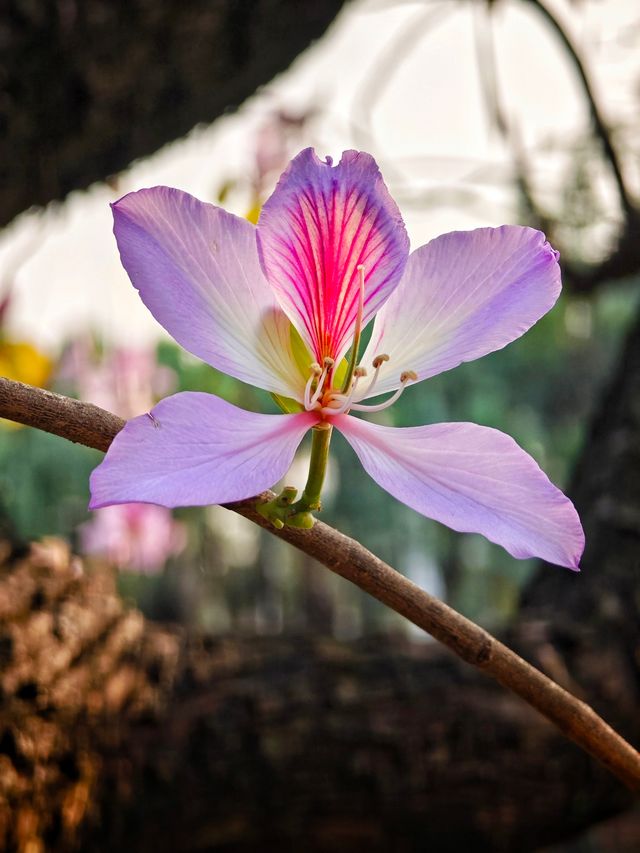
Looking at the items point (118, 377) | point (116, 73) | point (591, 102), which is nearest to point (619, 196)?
point (591, 102)

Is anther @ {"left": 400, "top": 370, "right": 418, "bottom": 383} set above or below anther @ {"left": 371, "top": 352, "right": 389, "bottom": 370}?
below

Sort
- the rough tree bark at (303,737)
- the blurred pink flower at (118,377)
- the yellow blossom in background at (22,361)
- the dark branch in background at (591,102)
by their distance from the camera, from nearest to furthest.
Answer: the rough tree bark at (303,737) < the yellow blossom in background at (22,361) < the dark branch in background at (591,102) < the blurred pink flower at (118,377)

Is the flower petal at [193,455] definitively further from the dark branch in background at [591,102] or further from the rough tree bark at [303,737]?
the dark branch in background at [591,102]

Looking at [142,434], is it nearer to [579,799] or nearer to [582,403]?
[579,799]

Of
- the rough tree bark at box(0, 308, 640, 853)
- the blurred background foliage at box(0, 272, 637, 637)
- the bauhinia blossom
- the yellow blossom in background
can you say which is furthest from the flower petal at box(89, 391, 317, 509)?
the blurred background foliage at box(0, 272, 637, 637)

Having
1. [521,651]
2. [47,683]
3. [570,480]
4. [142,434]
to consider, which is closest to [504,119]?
[570,480]

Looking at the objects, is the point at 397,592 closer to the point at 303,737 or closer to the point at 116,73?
the point at 303,737

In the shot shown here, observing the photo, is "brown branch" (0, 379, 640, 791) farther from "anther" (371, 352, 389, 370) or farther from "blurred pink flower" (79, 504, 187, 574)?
"blurred pink flower" (79, 504, 187, 574)

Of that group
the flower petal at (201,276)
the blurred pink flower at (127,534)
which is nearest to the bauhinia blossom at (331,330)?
the flower petal at (201,276)
